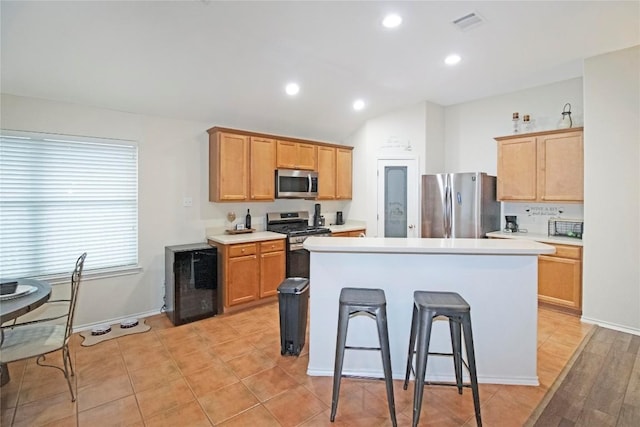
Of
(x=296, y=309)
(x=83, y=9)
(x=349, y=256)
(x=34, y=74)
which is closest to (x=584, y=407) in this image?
(x=349, y=256)

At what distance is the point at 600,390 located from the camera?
238 cm

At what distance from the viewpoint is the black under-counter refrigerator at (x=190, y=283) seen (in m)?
3.72

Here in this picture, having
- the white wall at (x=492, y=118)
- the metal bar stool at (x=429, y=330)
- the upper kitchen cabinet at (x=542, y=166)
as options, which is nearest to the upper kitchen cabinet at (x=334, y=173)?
the white wall at (x=492, y=118)

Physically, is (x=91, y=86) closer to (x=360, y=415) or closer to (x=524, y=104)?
(x=360, y=415)

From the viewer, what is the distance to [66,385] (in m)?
2.49

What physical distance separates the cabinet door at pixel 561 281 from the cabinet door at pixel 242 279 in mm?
3669

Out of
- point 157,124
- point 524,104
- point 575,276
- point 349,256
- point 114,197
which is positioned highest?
point 524,104

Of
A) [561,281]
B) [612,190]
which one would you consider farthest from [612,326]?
[612,190]

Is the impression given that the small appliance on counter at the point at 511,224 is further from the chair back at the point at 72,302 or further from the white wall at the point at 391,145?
the chair back at the point at 72,302

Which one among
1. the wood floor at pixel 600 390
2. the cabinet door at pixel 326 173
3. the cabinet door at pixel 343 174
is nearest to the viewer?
the wood floor at pixel 600 390

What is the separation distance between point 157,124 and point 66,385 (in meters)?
2.88

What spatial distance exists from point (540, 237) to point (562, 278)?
1.82 feet

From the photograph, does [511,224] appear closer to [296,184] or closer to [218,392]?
[296,184]

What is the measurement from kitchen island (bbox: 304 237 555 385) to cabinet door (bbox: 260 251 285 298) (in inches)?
70.6
